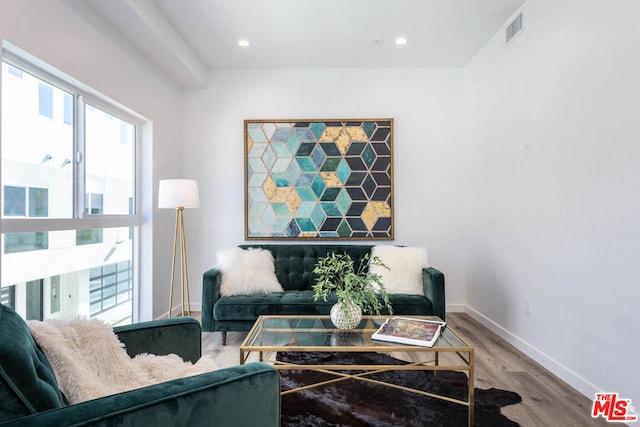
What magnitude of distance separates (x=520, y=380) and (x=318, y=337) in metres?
1.47

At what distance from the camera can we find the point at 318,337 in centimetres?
198

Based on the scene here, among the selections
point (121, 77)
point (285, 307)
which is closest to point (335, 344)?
point (285, 307)

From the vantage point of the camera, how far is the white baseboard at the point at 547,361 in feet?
6.96

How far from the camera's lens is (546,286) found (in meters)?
2.54

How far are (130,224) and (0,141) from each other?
57.0 inches

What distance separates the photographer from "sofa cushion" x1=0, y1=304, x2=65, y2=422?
838 mm

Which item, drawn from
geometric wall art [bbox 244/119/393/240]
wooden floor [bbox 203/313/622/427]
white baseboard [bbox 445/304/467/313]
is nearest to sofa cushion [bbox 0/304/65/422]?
wooden floor [bbox 203/313/622/427]

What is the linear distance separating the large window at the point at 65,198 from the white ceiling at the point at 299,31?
0.67 m

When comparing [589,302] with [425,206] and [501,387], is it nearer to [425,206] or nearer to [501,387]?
[501,387]

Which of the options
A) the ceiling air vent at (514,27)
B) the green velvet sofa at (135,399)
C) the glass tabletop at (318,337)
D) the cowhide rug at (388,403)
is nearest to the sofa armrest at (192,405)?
the green velvet sofa at (135,399)

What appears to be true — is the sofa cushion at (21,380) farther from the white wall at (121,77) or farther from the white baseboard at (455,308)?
the white baseboard at (455,308)

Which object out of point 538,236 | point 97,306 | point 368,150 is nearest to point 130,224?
point 97,306

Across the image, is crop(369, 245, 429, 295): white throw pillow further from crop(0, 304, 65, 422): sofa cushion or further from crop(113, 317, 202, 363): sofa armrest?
crop(0, 304, 65, 422): sofa cushion

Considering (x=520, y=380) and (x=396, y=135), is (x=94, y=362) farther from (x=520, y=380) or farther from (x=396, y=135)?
(x=396, y=135)
